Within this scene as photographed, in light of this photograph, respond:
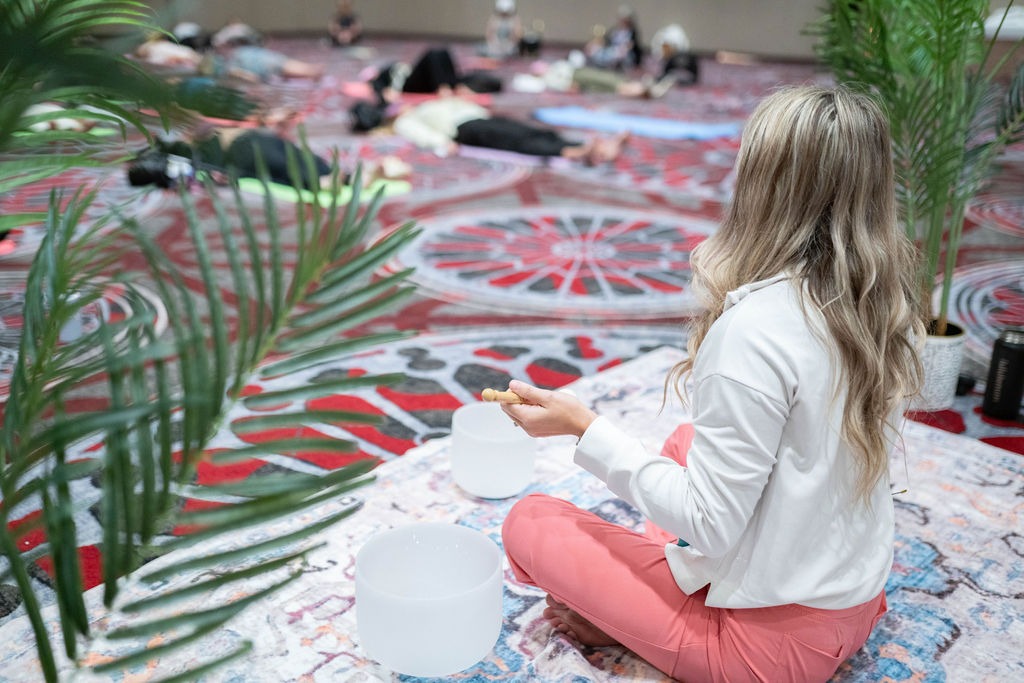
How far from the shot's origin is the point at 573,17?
40.5ft

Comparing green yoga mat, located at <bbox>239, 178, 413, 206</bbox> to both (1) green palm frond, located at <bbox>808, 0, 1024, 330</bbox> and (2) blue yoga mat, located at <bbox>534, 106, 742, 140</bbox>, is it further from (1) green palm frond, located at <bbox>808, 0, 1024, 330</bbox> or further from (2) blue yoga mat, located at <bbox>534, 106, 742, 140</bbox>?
(1) green palm frond, located at <bbox>808, 0, 1024, 330</bbox>

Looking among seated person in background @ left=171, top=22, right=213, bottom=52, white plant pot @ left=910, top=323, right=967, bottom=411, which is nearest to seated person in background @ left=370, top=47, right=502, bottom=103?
seated person in background @ left=171, top=22, right=213, bottom=52

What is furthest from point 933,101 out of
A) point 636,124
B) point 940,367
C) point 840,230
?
point 636,124

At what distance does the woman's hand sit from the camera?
1.33 m

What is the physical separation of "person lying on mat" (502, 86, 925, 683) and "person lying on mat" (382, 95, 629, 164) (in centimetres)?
392

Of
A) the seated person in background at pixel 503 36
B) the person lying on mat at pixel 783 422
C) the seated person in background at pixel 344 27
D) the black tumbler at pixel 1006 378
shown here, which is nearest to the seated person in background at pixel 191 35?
the seated person in background at pixel 344 27

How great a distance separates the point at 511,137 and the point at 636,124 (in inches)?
54.3

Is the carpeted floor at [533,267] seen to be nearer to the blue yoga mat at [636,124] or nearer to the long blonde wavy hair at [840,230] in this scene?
the blue yoga mat at [636,124]

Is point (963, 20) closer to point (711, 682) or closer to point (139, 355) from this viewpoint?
point (711, 682)

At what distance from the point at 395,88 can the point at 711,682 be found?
6.22 meters

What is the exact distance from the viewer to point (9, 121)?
610 millimetres

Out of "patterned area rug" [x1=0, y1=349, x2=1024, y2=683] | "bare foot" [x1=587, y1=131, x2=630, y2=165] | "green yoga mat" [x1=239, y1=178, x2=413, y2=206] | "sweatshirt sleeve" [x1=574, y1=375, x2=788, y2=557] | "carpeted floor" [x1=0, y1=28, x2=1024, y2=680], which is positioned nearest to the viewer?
"sweatshirt sleeve" [x1=574, y1=375, x2=788, y2=557]

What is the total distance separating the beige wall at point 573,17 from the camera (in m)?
11.1

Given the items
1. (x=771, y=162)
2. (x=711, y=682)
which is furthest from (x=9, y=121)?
(x=711, y=682)
